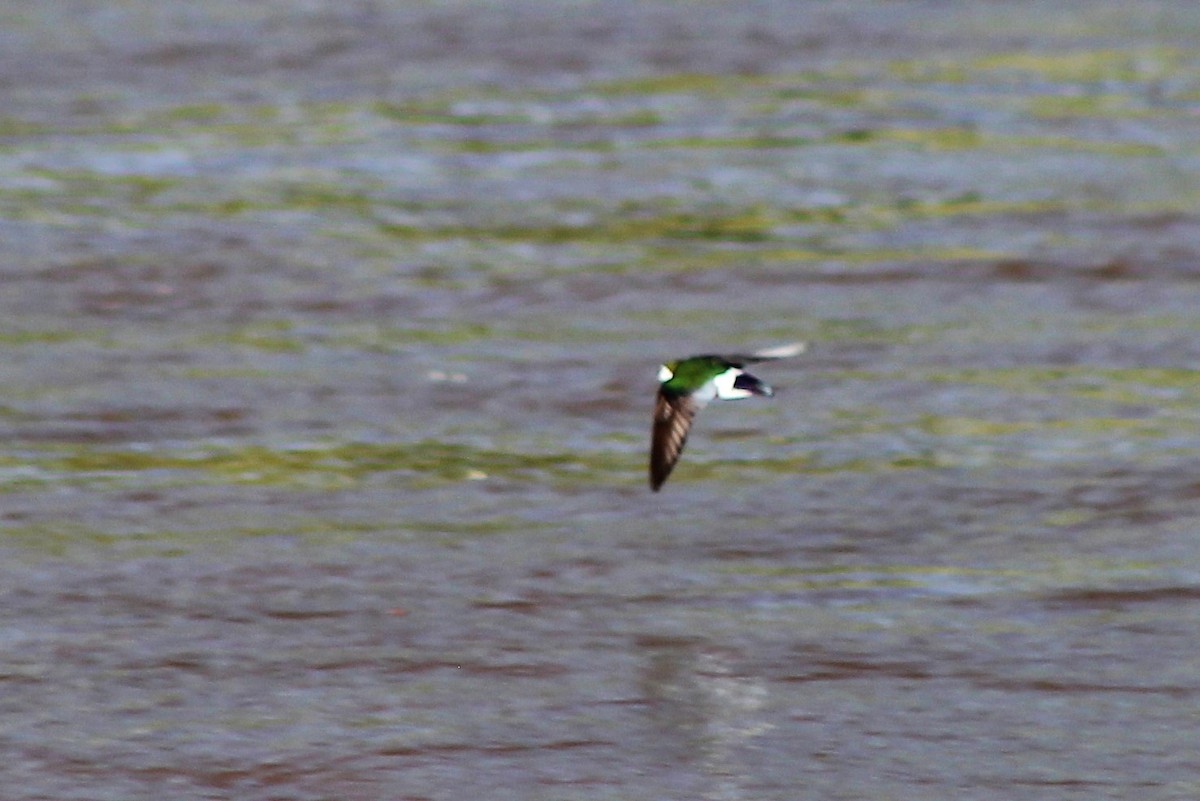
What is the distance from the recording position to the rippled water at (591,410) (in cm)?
470

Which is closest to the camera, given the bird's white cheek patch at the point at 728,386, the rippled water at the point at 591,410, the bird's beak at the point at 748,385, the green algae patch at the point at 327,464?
the bird's beak at the point at 748,385

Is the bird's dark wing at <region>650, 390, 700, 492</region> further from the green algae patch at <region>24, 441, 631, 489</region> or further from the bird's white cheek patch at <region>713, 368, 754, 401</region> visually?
the green algae patch at <region>24, 441, 631, 489</region>

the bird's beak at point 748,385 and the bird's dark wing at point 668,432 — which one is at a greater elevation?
the bird's beak at point 748,385

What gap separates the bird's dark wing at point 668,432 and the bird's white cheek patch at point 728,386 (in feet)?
0.94

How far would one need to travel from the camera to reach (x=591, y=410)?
7.02m

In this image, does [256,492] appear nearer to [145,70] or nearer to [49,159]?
[49,159]

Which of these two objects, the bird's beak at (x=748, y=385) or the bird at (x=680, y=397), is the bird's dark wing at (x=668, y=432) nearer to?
the bird at (x=680, y=397)

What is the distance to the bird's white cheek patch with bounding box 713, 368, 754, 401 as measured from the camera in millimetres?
4562

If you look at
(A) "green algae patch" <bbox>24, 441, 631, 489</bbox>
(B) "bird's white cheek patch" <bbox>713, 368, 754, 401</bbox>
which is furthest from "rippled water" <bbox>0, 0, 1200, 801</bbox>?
(B) "bird's white cheek patch" <bbox>713, 368, 754, 401</bbox>

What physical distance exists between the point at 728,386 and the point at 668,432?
46 centimetres

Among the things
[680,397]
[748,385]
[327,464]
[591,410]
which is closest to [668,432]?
[680,397]

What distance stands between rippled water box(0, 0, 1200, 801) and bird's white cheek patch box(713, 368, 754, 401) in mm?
572

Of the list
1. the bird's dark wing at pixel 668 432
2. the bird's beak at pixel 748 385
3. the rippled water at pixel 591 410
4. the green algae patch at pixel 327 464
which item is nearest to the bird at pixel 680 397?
the bird's dark wing at pixel 668 432

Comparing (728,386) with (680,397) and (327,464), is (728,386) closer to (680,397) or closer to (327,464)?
(680,397)
